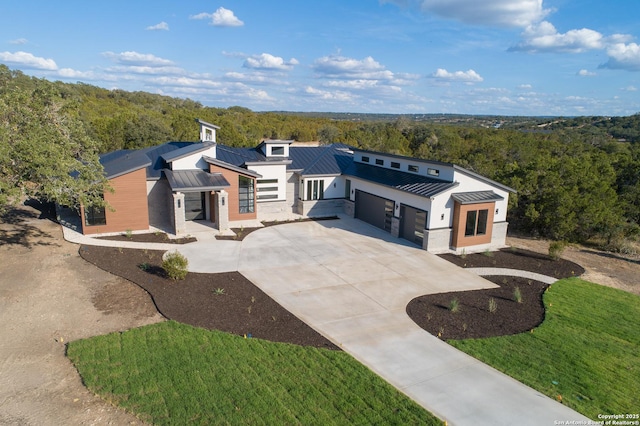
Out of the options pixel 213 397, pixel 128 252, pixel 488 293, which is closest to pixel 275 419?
pixel 213 397

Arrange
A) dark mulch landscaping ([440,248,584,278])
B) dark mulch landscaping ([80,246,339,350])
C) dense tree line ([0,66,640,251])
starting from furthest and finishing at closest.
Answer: dark mulch landscaping ([440,248,584,278])
dense tree line ([0,66,640,251])
dark mulch landscaping ([80,246,339,350])

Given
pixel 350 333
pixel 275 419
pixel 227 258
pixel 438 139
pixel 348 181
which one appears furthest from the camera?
pixel 438 139

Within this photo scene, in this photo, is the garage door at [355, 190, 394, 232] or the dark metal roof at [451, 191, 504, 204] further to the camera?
the garage door at [355, 190, 394, 232]

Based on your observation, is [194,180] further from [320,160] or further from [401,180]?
[401,180]

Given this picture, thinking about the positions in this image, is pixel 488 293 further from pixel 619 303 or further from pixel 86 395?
pixel 86 395

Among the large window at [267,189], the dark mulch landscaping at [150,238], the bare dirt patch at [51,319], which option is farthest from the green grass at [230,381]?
the large window at [267,189]

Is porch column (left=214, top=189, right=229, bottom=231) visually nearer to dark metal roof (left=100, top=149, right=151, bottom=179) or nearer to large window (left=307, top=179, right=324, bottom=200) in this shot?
dark metal roof (left=100, top=149, right=151, bottom=179)

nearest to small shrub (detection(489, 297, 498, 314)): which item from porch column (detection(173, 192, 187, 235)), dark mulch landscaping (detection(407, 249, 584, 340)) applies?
dark mulch landscaping (detection(407, 249, 584, 340))
